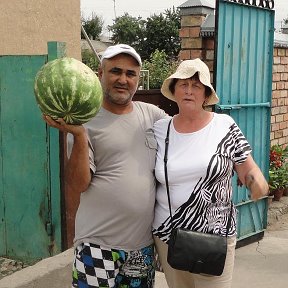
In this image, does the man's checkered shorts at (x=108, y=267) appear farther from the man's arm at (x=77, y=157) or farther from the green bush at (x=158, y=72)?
the green bush at (x=158, y=72)

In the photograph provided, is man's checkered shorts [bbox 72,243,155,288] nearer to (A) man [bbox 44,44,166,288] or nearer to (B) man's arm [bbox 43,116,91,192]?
(A) man [bbox 44,44,166,288]

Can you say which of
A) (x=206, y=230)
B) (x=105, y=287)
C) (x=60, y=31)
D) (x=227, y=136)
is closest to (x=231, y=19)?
(x=60, y=31)

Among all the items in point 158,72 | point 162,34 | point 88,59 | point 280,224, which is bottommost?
point 280,224

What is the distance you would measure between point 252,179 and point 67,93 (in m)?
0.99

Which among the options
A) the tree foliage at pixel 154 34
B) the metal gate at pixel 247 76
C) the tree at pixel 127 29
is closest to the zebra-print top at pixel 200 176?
the metal gate at pixel 247 76

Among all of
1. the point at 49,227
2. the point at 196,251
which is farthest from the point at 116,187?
the point at 49,227

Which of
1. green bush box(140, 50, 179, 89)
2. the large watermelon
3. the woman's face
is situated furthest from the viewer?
green bush box(140, 50, 179, 89)

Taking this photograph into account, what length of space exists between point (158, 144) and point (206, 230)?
48cm

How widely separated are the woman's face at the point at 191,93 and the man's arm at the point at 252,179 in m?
0.36

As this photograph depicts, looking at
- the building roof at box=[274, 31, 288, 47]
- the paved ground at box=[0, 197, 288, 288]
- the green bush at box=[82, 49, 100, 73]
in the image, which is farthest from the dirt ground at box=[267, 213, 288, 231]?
the green bush at box=[82, 49, 100, 73]

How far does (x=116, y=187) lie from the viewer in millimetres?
2277

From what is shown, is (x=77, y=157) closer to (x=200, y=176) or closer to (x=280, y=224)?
(x=200, y=176)

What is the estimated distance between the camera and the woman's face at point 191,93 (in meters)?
2.38

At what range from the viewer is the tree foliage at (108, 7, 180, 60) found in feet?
126
